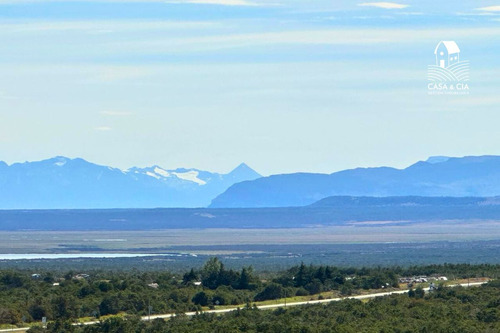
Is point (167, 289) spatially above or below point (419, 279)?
below

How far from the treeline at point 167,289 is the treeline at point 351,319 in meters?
5.61

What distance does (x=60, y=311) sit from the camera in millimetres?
64562

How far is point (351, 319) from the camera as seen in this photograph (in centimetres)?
5853

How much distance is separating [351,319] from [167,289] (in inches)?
837

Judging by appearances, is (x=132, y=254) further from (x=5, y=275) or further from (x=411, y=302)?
(x=411, y=302)

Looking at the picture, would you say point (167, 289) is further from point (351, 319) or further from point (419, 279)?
point (351, 319)

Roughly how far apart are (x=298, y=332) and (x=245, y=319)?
6.55 m

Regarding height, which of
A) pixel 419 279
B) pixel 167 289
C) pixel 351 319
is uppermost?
pixel 419 279

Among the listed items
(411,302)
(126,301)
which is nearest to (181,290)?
(126,301)

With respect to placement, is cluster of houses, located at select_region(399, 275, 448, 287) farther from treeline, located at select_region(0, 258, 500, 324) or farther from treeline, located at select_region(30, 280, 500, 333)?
treeline, located at select_region(30, 280, 500, 333)

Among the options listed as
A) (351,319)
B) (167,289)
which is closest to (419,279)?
(167,289)

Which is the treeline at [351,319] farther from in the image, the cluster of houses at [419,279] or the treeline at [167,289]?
the cluster of houses at [419,279]

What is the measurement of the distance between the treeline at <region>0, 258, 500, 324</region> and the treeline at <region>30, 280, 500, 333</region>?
561 centimetres

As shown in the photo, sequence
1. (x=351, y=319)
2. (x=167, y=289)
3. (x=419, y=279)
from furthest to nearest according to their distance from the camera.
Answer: (x=419, y=279) < (x=167, y=289) < (x=351, y=319)
